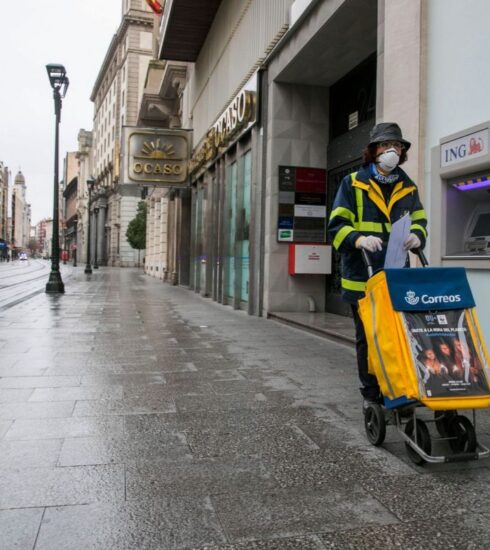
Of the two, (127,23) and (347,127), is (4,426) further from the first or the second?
(127,23)

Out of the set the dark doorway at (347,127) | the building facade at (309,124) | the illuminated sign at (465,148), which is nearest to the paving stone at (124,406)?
the building facade at (309,124)

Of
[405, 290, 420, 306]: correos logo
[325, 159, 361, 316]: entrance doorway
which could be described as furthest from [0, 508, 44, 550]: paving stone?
[325, 159, 361, 316]: entrance doorway

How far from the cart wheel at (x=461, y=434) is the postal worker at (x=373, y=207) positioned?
55 cm

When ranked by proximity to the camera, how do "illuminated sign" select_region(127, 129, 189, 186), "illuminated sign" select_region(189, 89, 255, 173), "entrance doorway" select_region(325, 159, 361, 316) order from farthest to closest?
"illuminated sign" select_region(127, 129, 189, 186)
"illuminated sign" select_region(189, 89, 255, 173)
"entrance doorway" select_region(325, 159, 361, 316)

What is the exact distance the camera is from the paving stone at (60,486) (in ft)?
9.20

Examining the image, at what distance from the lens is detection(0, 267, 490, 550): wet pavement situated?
250cm

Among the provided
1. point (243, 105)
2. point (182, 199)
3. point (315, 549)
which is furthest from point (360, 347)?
point (182, 199)

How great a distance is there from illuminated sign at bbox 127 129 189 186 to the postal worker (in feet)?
61.8

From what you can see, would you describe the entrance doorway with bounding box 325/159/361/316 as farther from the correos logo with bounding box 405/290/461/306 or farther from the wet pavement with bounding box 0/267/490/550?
the correos logo with bounding box 405/290/461/306

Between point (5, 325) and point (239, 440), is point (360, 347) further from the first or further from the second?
point (5, 325)

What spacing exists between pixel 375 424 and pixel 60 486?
191cm

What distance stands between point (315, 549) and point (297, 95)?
1103 cm

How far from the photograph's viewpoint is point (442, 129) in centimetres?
616

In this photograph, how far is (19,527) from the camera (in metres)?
2.52
